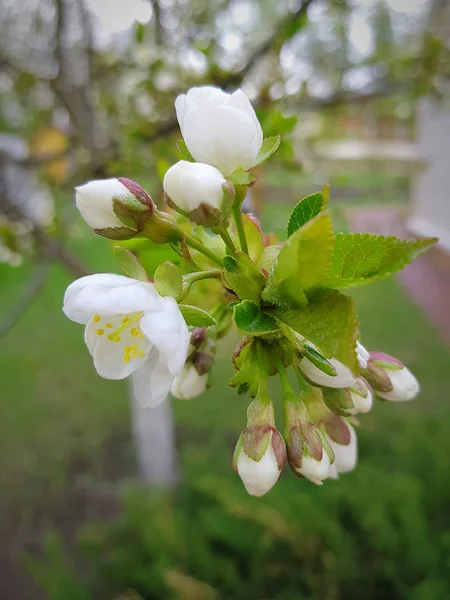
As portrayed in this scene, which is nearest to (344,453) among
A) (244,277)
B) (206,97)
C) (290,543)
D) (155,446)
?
(244,277)

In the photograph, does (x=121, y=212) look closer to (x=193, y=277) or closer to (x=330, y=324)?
(x=193, y=277)

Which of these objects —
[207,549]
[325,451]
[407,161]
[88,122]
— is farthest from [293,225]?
[407,161]

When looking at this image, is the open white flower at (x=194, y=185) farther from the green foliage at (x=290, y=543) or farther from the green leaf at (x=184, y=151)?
the green foliage at (x=290, y=543)

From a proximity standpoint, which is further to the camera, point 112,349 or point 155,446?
point 155,446

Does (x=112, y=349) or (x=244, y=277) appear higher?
(x=244, y=277)

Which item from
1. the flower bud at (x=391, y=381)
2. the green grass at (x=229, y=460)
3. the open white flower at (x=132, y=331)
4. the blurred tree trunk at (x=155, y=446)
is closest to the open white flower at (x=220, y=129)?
the open white flower at (x=132, y=331)

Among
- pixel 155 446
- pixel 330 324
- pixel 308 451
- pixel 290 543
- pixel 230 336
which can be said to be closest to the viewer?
pixel 330 324

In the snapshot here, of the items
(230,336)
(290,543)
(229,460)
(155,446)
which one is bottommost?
(155,446)
